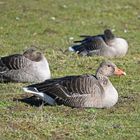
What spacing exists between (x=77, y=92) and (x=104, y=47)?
6447 millimetres

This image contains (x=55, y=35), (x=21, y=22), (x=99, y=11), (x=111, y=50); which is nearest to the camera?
(x=111, y=50)

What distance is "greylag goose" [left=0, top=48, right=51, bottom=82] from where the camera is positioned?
13.2 metres

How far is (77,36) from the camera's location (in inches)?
836

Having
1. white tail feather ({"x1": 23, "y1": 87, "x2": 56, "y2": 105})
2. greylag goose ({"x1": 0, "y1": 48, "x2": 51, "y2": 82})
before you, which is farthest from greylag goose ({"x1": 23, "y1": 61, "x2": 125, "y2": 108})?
greylag goose ({"x1": 0, "y1": 48, "x2": 51, "y2": 82})

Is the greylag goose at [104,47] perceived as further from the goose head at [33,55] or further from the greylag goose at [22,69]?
the greylag goose at [22,69]

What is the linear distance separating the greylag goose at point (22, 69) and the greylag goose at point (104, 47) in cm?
416

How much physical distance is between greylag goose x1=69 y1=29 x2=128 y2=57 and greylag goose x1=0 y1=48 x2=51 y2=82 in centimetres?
416

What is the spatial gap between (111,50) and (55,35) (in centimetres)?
398

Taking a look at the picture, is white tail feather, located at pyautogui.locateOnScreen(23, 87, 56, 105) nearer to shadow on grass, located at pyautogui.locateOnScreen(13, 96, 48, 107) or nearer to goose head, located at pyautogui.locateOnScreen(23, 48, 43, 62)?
shadow on grass, located at pyautogui.locateOnScreen(13, 96, 48, 107)

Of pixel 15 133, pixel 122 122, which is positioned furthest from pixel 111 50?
pixel 15 133

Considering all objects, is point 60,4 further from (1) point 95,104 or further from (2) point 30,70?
(1) point 95,104

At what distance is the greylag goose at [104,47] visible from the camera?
17.4 m

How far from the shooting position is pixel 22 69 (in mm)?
13273

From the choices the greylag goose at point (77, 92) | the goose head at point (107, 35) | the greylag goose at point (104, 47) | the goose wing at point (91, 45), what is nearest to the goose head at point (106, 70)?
the greylag goose at point (77, 92)
